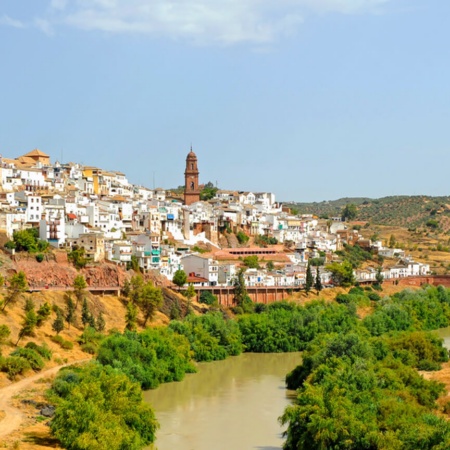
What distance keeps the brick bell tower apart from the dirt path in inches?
1531

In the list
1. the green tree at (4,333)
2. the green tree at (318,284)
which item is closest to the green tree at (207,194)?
the green tree at (318,284)

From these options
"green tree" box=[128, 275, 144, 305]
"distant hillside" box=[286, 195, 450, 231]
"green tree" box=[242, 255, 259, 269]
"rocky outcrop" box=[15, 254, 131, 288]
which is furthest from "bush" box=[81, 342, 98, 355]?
"distant hillside" box=[286, 195, 450, 231]

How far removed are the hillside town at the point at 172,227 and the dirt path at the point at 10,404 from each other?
15.1 meters

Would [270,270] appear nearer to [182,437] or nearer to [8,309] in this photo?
[8,309]

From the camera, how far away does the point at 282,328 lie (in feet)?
162

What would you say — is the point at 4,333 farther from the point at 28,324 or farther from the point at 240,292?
the point at 240,292

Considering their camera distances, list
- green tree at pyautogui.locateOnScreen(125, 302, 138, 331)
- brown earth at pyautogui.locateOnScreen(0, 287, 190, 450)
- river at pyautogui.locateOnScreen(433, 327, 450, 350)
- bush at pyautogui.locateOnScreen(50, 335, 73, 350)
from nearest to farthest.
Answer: brown earth at pyautogui.locateOnScreen(0, 287, 190, 450) < bush at pyautogui.locateOnScreen(50, 335, 73, 350) < green tree at pyautogui.locateOnScreen(125, 302, 138, 331) < river at pyautogui.locateOnScreen(433, 327, 450, 350)

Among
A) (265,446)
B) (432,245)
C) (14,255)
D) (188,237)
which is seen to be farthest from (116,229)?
(432,245)

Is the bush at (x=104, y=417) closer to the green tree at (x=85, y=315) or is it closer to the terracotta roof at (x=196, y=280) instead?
the green tree at (x=85, y=315)

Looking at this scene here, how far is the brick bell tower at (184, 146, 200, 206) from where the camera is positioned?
253 ft

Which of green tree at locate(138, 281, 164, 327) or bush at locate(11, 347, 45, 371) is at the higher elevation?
green tree at locate(138, 281, 164, 327)

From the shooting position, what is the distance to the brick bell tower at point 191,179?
253ft

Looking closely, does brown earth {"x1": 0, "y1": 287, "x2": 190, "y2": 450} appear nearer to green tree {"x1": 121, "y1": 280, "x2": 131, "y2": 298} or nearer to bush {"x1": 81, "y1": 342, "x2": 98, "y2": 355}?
bush {"x1": 81, "y1": 342, "x2": 98, "y2": 355}

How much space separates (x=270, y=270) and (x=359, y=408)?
3656 centimetres
